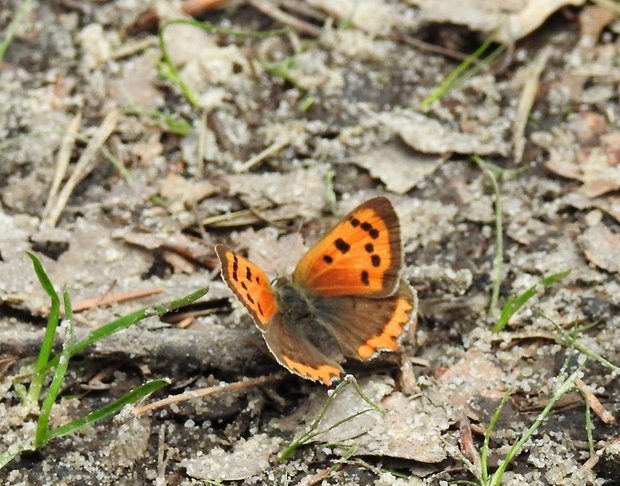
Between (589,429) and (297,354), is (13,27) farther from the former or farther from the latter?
(589,429)

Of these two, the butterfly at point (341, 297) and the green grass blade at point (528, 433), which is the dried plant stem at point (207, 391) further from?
the green grass blade at point (528, 433)

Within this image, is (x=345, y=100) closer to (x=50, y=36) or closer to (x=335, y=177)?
(x=335, y=177)

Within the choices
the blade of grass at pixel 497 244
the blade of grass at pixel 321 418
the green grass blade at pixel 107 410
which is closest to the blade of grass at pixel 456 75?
the blade of grass at pixel 497 244

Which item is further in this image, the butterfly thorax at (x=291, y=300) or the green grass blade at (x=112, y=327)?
the butterfly thorax at (x=291, y=300)

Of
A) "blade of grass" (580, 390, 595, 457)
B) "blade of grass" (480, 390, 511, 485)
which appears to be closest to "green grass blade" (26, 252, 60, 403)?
"blade of grass" (480, 390, 511, 485)

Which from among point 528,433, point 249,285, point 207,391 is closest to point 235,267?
point 249,285

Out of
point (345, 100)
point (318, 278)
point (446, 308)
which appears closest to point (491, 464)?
point (446, 308)
